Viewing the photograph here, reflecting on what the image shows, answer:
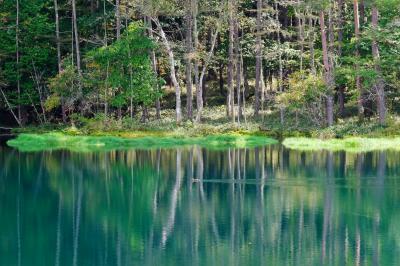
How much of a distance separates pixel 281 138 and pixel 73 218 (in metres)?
26.0

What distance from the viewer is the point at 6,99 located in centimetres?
5147

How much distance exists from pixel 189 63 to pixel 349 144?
1326cm

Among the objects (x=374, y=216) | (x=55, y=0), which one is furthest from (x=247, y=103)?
(x=374, y=216)

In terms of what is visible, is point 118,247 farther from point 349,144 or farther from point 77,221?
point 349,144

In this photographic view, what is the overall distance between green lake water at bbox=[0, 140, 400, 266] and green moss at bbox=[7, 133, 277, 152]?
637cm

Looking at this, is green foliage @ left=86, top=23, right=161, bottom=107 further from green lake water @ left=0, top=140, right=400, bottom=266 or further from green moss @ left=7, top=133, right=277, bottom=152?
green lake water @ left=0, top=140, right=400, bottom=266

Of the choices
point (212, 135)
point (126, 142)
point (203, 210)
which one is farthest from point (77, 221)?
point (212, 135)

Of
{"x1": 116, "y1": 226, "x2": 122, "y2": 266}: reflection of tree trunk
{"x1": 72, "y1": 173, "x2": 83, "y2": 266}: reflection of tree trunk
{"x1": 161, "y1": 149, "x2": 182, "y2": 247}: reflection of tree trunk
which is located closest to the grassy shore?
{"x1": 161, "y1": 149, "x2": 182, "y2": 247}: reflection of tree trunk

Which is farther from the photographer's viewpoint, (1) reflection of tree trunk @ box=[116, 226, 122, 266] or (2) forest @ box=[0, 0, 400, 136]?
(2) forest @ box=[0, 0, 400, 136]

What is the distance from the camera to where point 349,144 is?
39094 mm

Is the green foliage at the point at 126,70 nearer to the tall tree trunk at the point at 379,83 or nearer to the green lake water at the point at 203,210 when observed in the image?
the tall tree trunk at the point at 379,83

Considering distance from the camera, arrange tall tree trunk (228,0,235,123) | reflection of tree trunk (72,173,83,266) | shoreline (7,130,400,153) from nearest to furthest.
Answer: reflection of tree trunk (72,173,83,266)
shoreline (7,130,400,153)
tall tree trunk (228,0,235,123)

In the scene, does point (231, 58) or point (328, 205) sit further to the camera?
point (231, 58)

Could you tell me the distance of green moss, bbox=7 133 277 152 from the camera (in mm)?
41500
